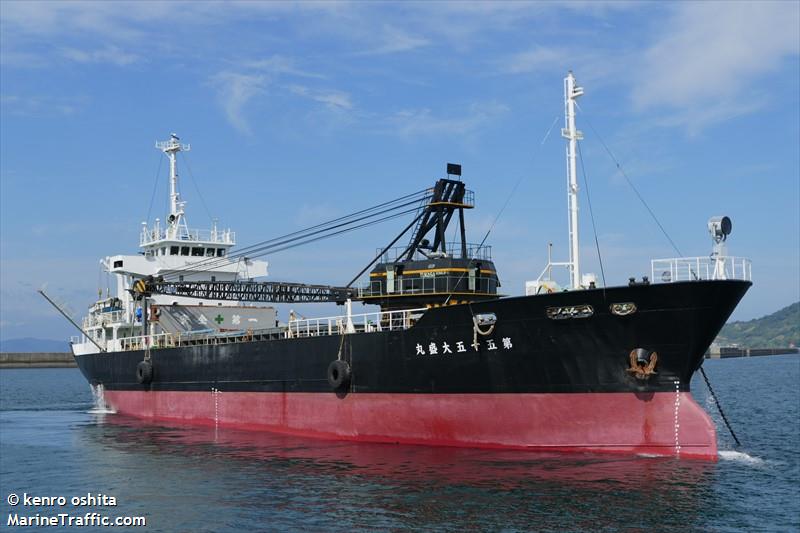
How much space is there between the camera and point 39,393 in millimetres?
64875

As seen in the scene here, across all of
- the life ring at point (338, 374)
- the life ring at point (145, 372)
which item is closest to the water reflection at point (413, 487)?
the life ring at point (338, 374)

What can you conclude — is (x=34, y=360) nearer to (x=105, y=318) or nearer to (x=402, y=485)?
(x=105, y=318)

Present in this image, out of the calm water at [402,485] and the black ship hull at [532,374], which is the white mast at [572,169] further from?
the calm water at [402,485]

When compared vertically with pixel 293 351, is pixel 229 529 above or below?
below

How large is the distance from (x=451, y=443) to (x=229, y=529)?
9488 mm

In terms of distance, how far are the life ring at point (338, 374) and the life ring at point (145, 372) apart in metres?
14.6

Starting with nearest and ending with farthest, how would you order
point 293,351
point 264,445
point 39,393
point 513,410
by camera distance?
point 513,410 < point 264,445 < point 293,351 < point 39,393

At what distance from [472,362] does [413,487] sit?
5552 millimetres

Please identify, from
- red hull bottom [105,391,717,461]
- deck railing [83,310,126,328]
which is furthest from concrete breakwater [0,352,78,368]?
red hull bottom [105,391,717,461]

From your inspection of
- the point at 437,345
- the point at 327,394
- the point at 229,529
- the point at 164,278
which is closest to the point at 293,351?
the point at 327,394

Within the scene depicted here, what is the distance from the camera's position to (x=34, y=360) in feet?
438

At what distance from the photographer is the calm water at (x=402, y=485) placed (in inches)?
635

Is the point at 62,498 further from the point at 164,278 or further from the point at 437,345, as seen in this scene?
the point at 164,278

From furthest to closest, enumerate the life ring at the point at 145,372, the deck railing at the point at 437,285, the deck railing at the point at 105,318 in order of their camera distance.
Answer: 1. the deck railing at the point at 105,318
2. the life ring at the point at 145,372
3. the deck railing at the point at 437,285
